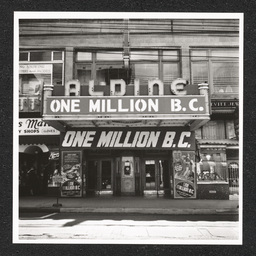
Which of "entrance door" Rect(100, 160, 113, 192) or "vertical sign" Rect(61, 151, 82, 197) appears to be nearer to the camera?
"vertical sign" Rect(61, 151, 82, 197)

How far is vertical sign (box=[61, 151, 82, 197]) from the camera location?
15.3 m

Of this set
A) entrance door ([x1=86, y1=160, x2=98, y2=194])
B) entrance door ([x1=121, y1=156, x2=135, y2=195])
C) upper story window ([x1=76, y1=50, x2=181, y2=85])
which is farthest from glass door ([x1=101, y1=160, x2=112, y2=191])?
upper story window ([x1=76, y1=50, x2=181, y2=85])

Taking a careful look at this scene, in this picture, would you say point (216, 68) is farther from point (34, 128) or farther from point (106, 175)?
point (34, 128)

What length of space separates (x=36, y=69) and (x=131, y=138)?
616 cm

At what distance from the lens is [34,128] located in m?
15.9

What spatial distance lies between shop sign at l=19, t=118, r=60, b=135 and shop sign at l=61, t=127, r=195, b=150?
0.83 m

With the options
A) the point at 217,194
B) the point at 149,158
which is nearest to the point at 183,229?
the point at 217,194

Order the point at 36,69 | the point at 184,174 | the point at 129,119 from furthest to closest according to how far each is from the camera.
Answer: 1. the point at 36,69
2. the point at 184,174
3. the point at 129,119

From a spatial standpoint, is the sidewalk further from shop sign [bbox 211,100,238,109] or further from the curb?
shop sign [bbox 211,100,238,109]

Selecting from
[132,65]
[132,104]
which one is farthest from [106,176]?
[132,65]

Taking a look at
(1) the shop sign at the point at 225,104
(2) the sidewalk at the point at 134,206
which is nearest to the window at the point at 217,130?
(1) the shop sign at the point at 225,104

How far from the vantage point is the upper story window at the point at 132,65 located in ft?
55.0
